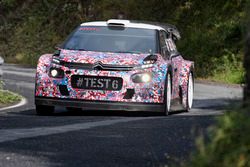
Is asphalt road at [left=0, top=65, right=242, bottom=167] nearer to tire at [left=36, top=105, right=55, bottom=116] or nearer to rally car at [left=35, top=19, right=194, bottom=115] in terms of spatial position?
tire at [left=36, top=105, right=55, bottom=116]

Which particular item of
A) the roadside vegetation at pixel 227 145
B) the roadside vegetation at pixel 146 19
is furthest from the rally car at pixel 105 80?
the roadside vegetation at pixel 227 145

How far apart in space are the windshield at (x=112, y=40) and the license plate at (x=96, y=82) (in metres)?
1.06

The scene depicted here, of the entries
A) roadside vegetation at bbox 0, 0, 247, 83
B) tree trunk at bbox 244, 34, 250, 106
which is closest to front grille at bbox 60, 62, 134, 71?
roadside vegetation at bbox 0, 0, 247, 83

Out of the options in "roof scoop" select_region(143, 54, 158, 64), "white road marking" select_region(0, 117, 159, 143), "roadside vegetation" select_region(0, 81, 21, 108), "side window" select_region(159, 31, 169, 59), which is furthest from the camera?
"roadside vegetation" select_region(0, 81, 21, 108)

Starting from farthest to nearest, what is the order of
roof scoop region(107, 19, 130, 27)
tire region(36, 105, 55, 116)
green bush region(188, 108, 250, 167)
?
1. roof scoop region(107, 19, 130, 27)
2. tire region(36, 105, 55, 116)
3. green bush region(188, 108, 250, 167)

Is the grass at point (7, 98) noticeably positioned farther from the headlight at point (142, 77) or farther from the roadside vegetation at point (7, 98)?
the headlight at point (142, 77)

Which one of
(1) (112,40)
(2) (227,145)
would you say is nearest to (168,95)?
(1) (112,40)

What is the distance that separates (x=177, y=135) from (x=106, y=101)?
3.18 metres

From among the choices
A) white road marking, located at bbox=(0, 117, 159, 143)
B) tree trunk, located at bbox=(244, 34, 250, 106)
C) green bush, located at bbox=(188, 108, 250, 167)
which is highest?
tree trunk, located at bbox=(244, 34, 250, 106)

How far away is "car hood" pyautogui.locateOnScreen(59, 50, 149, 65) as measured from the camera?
15.9 metres

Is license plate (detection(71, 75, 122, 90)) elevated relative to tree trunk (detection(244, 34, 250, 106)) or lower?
lower

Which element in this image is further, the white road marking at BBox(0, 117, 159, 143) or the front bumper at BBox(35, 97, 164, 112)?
the front bumper at BBox(35, 97, 164, 112)

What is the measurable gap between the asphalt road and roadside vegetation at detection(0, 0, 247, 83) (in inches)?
273

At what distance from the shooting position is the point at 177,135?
12812 millimetres
